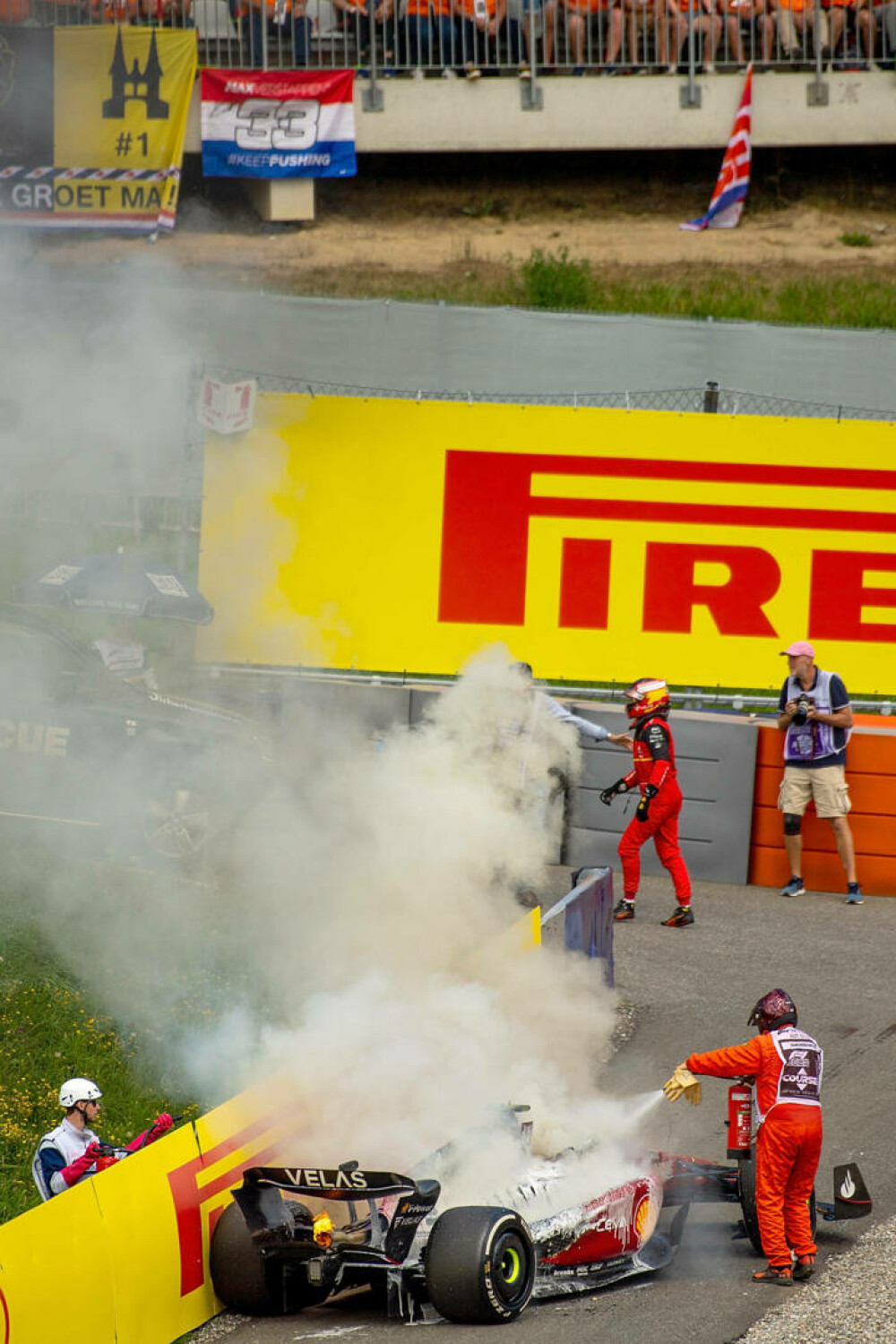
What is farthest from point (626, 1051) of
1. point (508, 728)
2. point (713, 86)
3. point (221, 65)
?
point (713, 86)

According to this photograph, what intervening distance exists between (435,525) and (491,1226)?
8222mm

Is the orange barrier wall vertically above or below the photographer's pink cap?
below

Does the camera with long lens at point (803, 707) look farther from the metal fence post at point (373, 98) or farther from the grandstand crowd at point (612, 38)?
the metal fence post at point (373, 98)

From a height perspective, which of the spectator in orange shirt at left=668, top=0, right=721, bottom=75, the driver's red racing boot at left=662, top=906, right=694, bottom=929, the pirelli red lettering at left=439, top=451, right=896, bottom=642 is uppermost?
the spectator in orange shirt at left=668, top=0, right=721, bottom=75

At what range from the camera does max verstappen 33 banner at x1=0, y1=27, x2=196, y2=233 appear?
9.58m

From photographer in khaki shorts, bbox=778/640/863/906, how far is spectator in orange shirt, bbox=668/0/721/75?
13.8 metres

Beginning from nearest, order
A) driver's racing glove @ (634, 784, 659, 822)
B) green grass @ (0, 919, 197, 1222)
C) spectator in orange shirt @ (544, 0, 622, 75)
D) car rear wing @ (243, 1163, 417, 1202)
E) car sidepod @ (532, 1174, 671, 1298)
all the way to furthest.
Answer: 1. car rear wing @ (243, 1163, 417, 1202)
2. car sidepod @ (532, 1174, 671, 1298)
3. green grass @ (0, 919, 197, 1222)
4. driver's racing glove @ (634, 784, 659, 822)
5. spectator in orange shirt @ (544, 0, 622, 75)

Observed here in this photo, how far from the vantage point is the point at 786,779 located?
11836 mm

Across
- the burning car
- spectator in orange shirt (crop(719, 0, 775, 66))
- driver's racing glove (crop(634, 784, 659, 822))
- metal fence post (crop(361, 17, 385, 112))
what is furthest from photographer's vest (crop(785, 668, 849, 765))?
metal fence post (crop(361, 17, 385, 112))

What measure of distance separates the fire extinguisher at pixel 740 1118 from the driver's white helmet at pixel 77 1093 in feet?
9.08

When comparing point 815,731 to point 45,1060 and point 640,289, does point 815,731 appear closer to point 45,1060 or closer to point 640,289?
point 45,1060

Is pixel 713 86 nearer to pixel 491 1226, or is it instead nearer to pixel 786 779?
pixel 786 779

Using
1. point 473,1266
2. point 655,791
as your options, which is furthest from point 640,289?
point 473,1266

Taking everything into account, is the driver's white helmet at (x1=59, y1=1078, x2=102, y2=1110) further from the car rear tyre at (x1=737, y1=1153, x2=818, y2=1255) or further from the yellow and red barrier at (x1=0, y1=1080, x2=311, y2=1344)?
the car rear tyre at (x1=737, y1=1153, x2=818, y2=1255)
